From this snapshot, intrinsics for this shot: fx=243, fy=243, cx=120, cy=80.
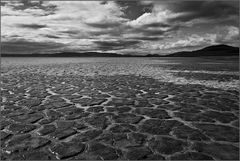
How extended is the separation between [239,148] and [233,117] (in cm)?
226

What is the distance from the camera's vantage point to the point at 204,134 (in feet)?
18.0

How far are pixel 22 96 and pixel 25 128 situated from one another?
442 centimetres

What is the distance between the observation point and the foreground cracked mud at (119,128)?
457 cm

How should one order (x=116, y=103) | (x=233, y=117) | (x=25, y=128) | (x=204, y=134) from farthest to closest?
(x=116, y=103) < (x=233, y=117) < (x=25, y=128) < (x=204, y=134)

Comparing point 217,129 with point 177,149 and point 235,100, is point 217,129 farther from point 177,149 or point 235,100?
point 235,100

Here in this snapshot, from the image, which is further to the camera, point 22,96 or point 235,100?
point 22,96

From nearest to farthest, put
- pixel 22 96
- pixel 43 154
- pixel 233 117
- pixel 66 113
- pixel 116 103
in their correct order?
pixel 43 154, pixel 233 117, pixel 66 113, pixel 116 103, pixel 22 96

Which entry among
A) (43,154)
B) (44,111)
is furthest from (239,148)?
(44,111)

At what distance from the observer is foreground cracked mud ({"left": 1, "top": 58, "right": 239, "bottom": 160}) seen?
15.0 ft

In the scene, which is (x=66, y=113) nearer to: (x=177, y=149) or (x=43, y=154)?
(x=43, y=154)

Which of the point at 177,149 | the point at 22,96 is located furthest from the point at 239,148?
the point at 22,96

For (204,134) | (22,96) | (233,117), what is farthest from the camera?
(22,96)

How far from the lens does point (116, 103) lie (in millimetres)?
8688

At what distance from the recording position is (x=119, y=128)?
590 cm
